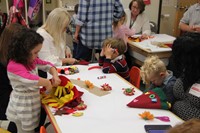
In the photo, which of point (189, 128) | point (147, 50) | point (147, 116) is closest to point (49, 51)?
point (147, 50)

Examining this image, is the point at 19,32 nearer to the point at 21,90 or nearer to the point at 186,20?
the point at 21,90

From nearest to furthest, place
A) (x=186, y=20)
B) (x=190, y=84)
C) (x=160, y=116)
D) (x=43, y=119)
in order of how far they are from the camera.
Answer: (x=160, y=116), (x=190, y=84), (x=43, y=119), (x=186, y=20)

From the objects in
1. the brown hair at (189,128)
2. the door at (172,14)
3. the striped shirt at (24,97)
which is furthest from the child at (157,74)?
the door at (172,14)

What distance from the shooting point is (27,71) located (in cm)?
173

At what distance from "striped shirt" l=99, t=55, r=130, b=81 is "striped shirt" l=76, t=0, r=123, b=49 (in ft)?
2.41

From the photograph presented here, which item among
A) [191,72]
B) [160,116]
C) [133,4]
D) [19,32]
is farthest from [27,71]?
[133,4]

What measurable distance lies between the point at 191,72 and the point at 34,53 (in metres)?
1.08

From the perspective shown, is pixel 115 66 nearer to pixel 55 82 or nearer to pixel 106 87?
pixel 106 87

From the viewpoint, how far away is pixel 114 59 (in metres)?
2.55

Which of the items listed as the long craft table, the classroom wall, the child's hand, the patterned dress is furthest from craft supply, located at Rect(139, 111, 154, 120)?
the classroom wall

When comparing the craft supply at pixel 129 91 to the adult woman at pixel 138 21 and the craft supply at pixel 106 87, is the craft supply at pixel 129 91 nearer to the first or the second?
the craft supply at pixel 106 87

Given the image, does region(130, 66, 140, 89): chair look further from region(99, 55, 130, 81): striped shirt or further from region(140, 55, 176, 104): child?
region(140, 55, 176, 104): child

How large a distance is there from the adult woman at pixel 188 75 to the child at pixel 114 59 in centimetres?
81

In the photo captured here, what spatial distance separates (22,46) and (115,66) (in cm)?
104
